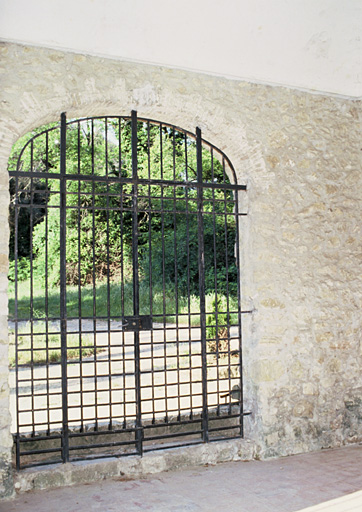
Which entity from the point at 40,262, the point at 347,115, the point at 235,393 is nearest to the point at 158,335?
the point at 40,262

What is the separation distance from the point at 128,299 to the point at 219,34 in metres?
11.5

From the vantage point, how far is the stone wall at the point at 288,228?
16.0 ft

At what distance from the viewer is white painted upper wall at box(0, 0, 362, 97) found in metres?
4.25

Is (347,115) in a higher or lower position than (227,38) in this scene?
lower

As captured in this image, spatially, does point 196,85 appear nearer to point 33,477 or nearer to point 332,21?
point 332,21

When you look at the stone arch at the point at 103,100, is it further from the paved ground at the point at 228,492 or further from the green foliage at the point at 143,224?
the green foliage at the point at 143,224

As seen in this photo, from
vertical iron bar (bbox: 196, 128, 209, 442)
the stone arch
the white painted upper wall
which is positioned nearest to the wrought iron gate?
vertical iron bar (bbox: 196, 128, 209, 442)

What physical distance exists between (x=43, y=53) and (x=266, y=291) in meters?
2.91

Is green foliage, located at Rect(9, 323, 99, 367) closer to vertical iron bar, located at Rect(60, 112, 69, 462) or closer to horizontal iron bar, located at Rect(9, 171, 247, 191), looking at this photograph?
vertical iron bar, located at Rect(60, 112, 69, 462)

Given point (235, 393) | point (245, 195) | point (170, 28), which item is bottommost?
point (235, 393)

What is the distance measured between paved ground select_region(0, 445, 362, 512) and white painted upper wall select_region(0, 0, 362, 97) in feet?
11.8

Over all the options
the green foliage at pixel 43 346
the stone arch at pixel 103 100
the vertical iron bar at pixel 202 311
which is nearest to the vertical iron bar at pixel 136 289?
the stone arch at pixel 103 100

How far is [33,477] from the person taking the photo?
4.23 meters

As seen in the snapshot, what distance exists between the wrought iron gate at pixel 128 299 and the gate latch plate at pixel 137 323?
11mm
